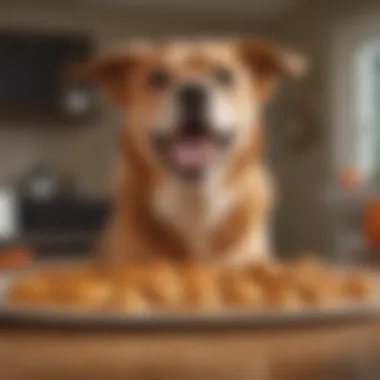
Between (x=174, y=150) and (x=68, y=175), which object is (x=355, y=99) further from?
(x=174, y=150)

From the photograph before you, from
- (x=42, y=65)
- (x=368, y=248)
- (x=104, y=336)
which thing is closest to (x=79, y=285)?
(x=104, y=336)

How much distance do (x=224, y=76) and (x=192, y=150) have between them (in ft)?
0.30

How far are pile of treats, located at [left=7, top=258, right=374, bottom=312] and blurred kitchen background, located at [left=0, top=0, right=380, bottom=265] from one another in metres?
2.37

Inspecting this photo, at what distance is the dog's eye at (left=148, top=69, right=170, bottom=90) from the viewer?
79cm

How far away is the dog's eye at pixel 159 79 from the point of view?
79cm

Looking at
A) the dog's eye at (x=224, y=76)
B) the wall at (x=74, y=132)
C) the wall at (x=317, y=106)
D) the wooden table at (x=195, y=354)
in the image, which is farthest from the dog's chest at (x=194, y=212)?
the wall at (x=74, y=132)

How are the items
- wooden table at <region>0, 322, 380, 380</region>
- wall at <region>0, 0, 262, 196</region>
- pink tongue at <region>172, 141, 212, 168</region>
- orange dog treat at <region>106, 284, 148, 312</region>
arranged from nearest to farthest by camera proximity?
wooden table at <region>0, 322, 380, 380</region>, orange dog treat at <region>106, 284, 148, 312</region>, pink tongue at <region>172, 141, 212, 168</region>, wall at <region>0, 0, 262, 196</region>

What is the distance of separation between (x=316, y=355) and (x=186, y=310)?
3.5 inches

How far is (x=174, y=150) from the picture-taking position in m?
0.75

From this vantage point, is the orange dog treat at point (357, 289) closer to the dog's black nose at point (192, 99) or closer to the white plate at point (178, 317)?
the white plate at point (178, 317)

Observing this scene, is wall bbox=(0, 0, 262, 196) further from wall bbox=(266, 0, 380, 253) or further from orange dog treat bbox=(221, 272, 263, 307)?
orange dog treat bbox=(221, 272, 263, 307)

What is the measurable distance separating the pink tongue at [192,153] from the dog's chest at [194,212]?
0.08 feet

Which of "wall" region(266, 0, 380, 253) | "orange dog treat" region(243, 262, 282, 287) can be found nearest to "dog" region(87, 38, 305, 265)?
"orange dog treat" region(243, 262, 282, 287)

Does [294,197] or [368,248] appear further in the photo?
[294,197]
